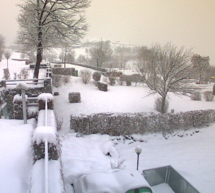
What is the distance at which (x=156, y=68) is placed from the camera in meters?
12.6

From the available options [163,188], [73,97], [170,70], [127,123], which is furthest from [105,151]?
[170,70]

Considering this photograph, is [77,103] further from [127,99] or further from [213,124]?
[213,124]

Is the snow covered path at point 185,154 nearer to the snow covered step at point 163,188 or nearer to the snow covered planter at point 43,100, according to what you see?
the snow covered step at point 163,188

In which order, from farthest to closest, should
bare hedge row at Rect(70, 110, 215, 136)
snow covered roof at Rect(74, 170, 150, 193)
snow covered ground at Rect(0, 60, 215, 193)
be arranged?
bare hedge row at Rect(70, 110, 215, 136)
snow covered roof at Rect(74, 170, 150, 193)
snow covered ground at Rect(0, 60, 215, 193)

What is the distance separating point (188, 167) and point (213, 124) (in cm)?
531

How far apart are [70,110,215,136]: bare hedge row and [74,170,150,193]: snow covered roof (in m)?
5.11

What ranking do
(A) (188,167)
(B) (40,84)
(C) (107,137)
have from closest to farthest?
(A) (188,167), (C) (107,137), (B) (40,84)

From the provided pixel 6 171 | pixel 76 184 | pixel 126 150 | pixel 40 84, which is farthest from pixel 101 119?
pixel 6 171

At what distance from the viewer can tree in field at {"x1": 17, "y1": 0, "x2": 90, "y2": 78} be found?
12.5m

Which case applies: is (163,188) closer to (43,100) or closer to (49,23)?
(43,100)

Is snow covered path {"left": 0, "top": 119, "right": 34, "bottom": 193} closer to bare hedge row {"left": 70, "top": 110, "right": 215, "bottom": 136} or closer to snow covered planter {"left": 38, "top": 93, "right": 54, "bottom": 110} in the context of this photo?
snow covered planter {"left": 38, "top": 93, "right": 54, "bottom": 110}

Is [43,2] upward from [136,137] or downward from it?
upward

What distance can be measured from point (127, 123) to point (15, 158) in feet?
21.2

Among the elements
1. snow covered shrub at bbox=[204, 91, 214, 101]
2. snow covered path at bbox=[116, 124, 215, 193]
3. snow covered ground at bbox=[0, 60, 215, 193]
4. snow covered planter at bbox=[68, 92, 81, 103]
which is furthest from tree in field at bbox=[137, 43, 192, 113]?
snow covered planter at bbox=[68, 92, 81, 103]
